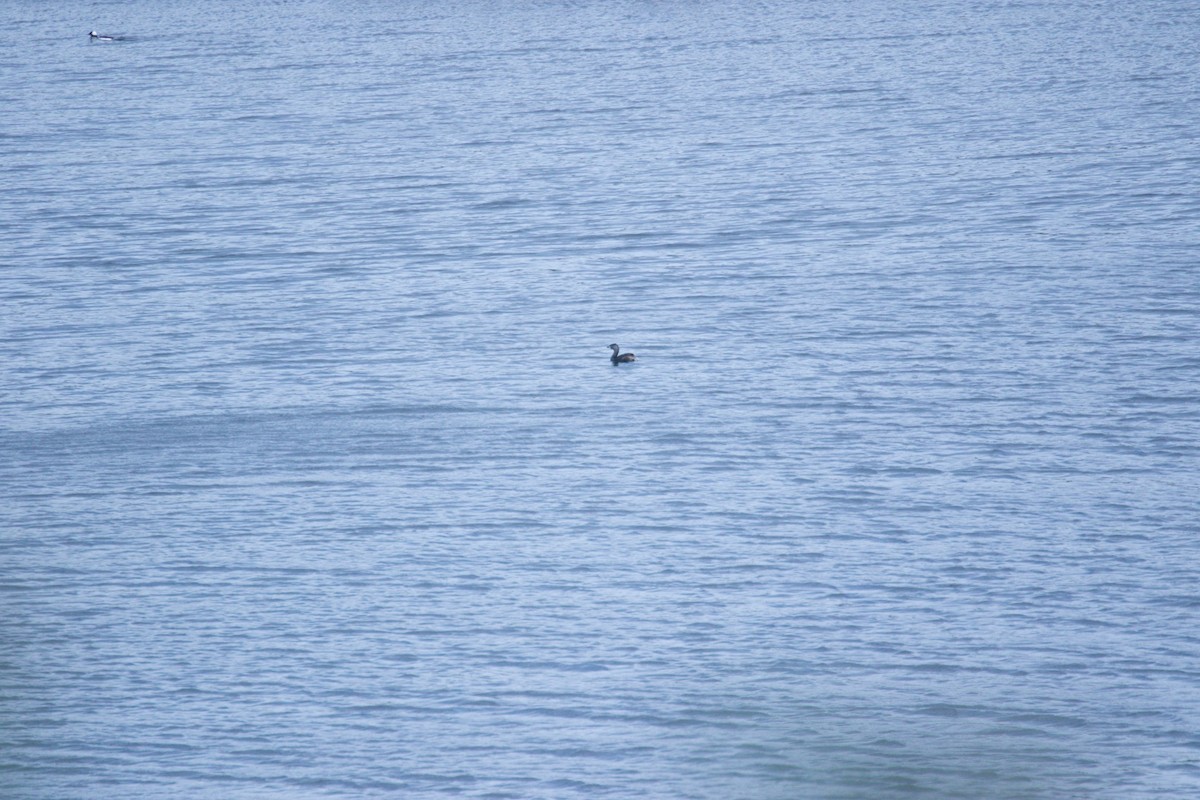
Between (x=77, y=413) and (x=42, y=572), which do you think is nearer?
(x=42, y=572)

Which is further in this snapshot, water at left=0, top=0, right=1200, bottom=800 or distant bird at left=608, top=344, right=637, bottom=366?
distant bird at left=608, top=344, right=637, bottom=366

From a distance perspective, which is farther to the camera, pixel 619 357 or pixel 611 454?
pixel 619 357

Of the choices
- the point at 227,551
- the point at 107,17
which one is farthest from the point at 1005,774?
the point at 107,17

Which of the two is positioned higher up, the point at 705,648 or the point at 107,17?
the point at 107,17

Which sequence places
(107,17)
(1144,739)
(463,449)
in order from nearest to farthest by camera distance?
(1144,739) → (463,449) → (107,17)

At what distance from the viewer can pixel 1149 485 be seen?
4744cm

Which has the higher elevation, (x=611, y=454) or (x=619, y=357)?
(x=619, y=357)

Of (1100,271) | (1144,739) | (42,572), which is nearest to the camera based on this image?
(1144,739)

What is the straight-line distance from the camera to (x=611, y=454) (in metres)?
52.0

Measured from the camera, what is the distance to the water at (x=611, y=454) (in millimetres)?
36844

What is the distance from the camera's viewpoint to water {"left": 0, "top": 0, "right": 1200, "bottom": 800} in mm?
36844

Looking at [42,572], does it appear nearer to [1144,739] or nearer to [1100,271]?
[1144,739]

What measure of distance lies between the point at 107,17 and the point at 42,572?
116 m

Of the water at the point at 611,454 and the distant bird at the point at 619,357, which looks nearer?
the water at the point at 611,454
